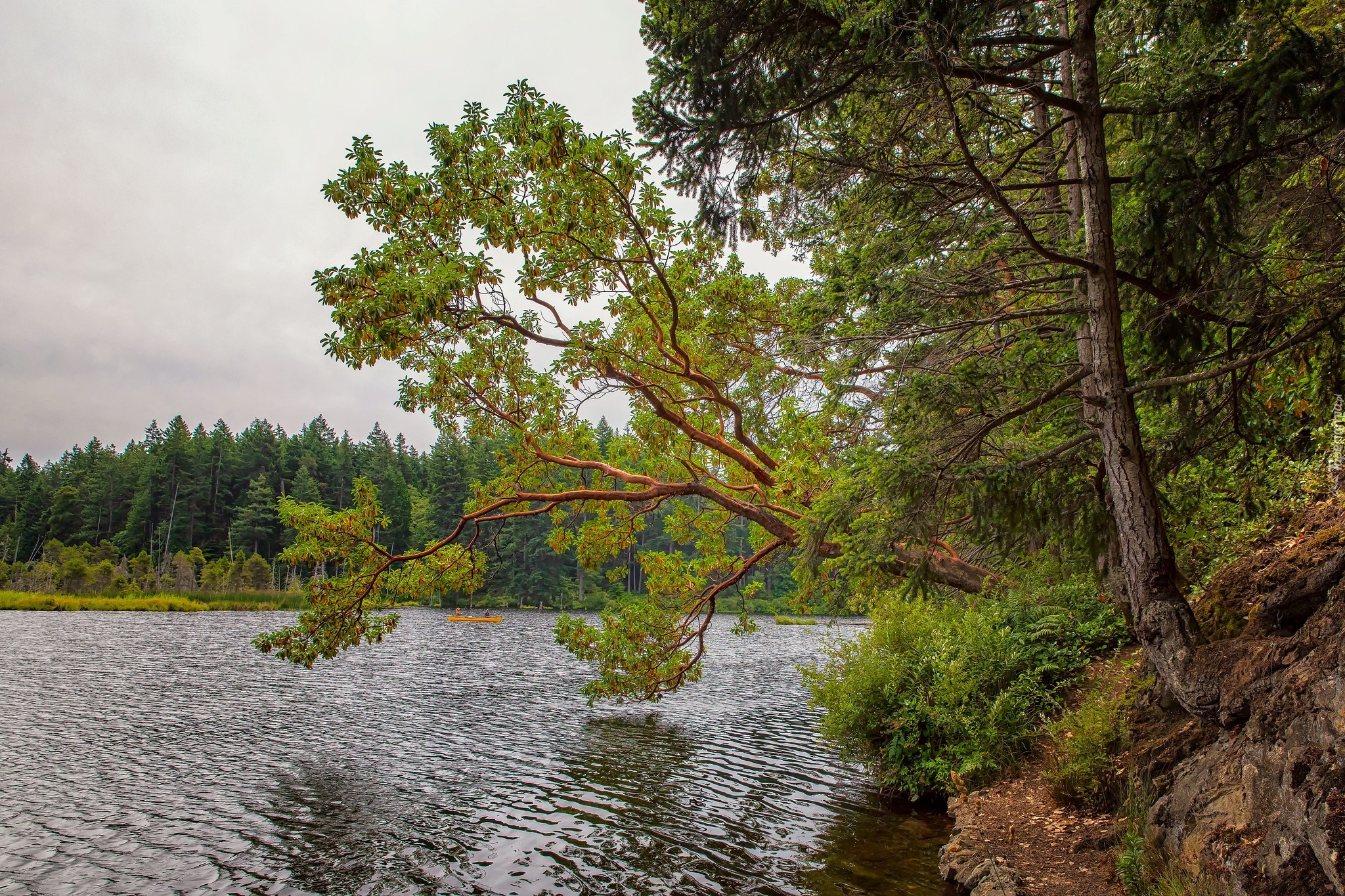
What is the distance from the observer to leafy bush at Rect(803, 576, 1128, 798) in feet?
26.6

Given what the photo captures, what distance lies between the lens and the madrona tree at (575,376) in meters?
8.62

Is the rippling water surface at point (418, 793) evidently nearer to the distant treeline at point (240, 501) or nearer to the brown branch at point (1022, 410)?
the brown branch at point (1022, 410)

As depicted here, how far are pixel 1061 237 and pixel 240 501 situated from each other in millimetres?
82902

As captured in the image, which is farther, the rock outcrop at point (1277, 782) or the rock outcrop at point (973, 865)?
the rock outcrop at point (973, 865)

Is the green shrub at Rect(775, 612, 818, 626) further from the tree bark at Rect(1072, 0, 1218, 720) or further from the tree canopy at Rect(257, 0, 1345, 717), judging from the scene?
the tree bark at Rect(1072, 0, 1218, 720)

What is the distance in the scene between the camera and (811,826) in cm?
855

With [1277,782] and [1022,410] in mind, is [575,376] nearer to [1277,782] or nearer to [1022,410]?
[1022,410]

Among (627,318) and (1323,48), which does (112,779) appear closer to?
(627,318)

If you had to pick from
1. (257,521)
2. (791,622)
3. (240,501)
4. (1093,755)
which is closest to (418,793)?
(1093,755)

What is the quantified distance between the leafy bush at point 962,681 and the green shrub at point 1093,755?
Result: 103 centimetres

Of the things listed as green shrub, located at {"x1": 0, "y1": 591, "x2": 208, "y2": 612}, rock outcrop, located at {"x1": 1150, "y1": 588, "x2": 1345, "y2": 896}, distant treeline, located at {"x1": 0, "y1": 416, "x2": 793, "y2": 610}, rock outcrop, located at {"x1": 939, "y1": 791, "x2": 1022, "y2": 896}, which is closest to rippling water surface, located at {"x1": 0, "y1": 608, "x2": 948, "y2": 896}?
rock outcrop, located at {"x1": 939, "y1": 791, "x2": 1022, "y2": 896}

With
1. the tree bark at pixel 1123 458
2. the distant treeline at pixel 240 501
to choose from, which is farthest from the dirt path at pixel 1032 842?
the distant treeline at pixel 240 501

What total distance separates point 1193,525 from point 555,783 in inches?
378

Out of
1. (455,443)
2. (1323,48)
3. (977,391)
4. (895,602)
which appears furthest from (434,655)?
(455,443)
